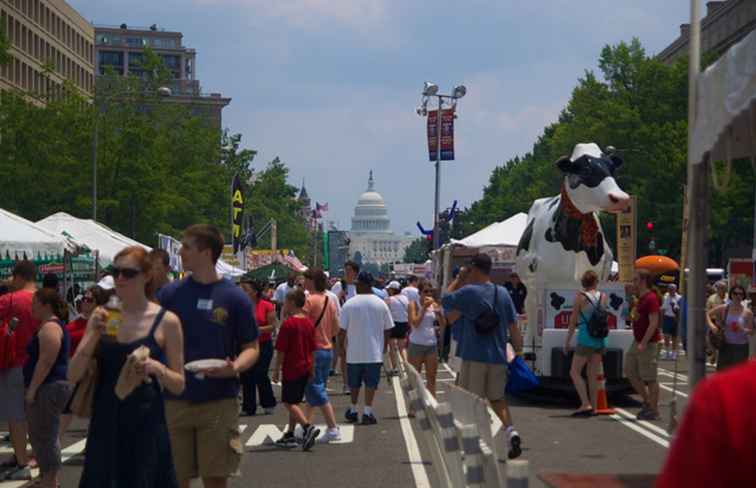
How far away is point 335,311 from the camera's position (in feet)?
50.2

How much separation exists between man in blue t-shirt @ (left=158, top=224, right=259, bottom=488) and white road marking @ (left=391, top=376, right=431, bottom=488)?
12.8 ft

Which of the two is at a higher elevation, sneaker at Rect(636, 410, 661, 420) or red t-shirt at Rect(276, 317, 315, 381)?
red t-shirt at Rect(276, 317, 315, 381)

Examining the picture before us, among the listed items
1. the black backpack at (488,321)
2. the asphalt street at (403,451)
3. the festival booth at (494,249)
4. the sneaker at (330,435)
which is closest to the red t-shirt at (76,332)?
the asphalt street at (403,451)

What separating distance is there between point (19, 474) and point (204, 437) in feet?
16.1

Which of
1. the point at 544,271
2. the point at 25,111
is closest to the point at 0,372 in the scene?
the point at 544,271

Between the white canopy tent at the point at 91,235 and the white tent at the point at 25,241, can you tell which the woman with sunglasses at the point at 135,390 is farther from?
the white canopy tent at the point at 91,235

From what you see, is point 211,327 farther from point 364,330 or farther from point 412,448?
point 364,330

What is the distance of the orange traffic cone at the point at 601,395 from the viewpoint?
1672 centimetres

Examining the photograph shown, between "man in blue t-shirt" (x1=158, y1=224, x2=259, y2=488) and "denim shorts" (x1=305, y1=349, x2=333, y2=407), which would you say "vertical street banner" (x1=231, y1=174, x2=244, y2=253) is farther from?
"man in blue t-shirt" (x1=158, y1=224, x2=259, y2=488)

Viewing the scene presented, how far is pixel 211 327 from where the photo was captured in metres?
7.35

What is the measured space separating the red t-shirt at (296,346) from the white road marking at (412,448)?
1322 millimetres

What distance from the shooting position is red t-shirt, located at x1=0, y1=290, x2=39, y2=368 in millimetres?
11922

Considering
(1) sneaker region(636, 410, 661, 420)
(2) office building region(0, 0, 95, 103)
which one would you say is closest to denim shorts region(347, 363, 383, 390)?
(1) sneaker region(636, 410, 661, 420)

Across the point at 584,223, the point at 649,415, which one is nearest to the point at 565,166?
the point at 584,223
